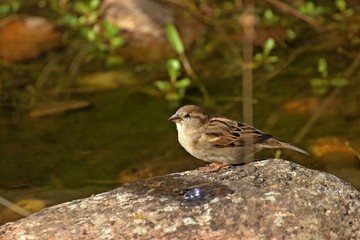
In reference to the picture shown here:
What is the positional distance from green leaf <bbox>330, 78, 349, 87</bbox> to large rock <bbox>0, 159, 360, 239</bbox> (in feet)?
11.7

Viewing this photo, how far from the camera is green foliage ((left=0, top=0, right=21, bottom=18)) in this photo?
10.6m

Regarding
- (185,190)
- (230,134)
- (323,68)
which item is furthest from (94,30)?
(185,190)

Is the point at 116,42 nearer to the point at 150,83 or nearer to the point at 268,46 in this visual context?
the point at 150,83

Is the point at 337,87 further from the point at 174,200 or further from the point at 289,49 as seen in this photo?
the point at 174,200

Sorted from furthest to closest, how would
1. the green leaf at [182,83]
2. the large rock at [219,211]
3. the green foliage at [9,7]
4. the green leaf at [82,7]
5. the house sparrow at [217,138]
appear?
1. the green foliage at [9,7]
2. the green leaf at [82,7]
3. the green leaf at [182,83]
4. the house sparrow at [217,138]
5. the large rock at [219,211]

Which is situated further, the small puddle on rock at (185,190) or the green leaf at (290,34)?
the green leaf at (290,34)

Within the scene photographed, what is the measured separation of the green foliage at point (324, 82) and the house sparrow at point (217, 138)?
8.32 ft

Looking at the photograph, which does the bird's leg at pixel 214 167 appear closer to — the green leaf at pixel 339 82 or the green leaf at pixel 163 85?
the green leaf at pixel 163 85

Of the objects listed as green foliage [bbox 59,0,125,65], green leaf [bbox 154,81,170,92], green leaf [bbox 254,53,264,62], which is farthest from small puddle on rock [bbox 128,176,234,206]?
green foliage [bbox 59,0,125,65]

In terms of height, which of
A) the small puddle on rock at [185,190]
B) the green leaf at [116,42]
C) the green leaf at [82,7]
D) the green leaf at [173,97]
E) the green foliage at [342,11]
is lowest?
the green leaf at [173,97]

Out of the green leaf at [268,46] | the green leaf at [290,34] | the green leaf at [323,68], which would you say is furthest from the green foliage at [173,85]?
the green leaf at [290,34]

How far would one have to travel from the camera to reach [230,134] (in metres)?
6.06

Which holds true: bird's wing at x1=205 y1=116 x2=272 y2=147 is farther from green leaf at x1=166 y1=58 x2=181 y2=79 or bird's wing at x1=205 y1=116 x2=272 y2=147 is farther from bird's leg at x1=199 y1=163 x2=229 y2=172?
green leaf at x1=166 y1=58 x2=181 y2=79

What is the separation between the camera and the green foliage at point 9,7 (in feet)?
34.9
